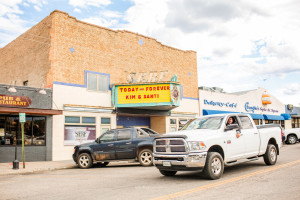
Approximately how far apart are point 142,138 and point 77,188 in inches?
240

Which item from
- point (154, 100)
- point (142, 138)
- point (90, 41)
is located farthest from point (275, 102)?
point (142, 138)

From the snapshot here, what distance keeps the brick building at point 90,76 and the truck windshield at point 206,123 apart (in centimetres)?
1120

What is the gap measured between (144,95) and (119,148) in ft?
27.0

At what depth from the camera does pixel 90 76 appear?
21.0 metres

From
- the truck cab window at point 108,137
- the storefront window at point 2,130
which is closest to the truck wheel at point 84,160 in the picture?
the truck cab window at point 108,137

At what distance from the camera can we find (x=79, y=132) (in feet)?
64.8

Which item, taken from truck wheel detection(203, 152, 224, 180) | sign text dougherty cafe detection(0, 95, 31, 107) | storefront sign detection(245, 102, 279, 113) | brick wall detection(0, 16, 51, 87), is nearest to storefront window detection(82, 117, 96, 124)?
brick wall detection(0, 16, 51, 87)

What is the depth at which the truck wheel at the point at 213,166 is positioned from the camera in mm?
8242

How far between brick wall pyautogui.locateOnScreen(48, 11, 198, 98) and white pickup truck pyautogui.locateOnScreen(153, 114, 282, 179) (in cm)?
1231

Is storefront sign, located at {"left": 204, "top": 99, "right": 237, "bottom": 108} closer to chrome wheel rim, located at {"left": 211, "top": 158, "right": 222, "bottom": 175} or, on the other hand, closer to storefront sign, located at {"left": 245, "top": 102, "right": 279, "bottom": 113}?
storefront sign, located at {"left": 245, "top": 102, "right": 279, "bottom": 113}

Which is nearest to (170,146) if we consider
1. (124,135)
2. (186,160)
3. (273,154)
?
(186,160)

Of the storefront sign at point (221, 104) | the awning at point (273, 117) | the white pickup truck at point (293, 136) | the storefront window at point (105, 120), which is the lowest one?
the white pickup truck at point (293, 136)

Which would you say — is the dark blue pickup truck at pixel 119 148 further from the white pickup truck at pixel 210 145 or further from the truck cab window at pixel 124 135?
the white pickup truck at pixel 210 145

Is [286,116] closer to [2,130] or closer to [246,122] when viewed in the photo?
[246,122]
